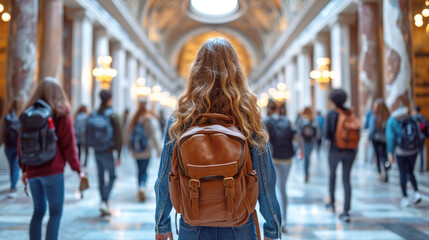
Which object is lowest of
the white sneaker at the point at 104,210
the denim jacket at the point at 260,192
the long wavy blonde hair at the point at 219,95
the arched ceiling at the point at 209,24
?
the white sneaker at the point at 104,210

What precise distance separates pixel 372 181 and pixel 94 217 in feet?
18.9

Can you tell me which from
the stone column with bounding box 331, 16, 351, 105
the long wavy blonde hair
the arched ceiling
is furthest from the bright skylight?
the long wavy blonde hair

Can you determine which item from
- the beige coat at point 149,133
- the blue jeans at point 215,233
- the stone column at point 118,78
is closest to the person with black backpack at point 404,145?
the beige coat at point 149,133

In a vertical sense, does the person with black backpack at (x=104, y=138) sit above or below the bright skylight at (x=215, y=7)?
below

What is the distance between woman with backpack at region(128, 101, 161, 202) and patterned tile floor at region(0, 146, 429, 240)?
0.40 meters

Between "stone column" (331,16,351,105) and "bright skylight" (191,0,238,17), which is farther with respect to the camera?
"bright skylight" (191,0,238,17)

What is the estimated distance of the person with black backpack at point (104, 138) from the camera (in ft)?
15.5

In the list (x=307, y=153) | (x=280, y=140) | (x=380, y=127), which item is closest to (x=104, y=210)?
(x=280, y=140)

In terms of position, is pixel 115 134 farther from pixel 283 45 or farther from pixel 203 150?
pixel 283 45

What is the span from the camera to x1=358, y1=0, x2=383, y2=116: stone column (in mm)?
10875

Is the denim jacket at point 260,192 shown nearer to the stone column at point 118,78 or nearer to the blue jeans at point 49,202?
the blue jeans at point 49,202

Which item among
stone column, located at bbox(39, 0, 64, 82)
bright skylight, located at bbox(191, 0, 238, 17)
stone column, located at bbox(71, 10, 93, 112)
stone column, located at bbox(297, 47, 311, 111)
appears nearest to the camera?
stone column, located at bbox(39, 0, 64, 82)

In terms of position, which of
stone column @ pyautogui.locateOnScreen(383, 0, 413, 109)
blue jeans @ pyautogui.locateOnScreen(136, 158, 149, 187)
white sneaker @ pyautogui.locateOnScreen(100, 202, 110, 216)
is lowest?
white sneaker @ pyautogui.locateOnScreen(100, 202, 110, 216)

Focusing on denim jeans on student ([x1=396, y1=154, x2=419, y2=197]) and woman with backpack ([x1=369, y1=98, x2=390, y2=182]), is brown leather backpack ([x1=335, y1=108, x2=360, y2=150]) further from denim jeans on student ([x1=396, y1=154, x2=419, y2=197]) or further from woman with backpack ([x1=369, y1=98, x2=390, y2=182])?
woman with backpack ([x1=369, y1=98, x2=390, y2=182])
